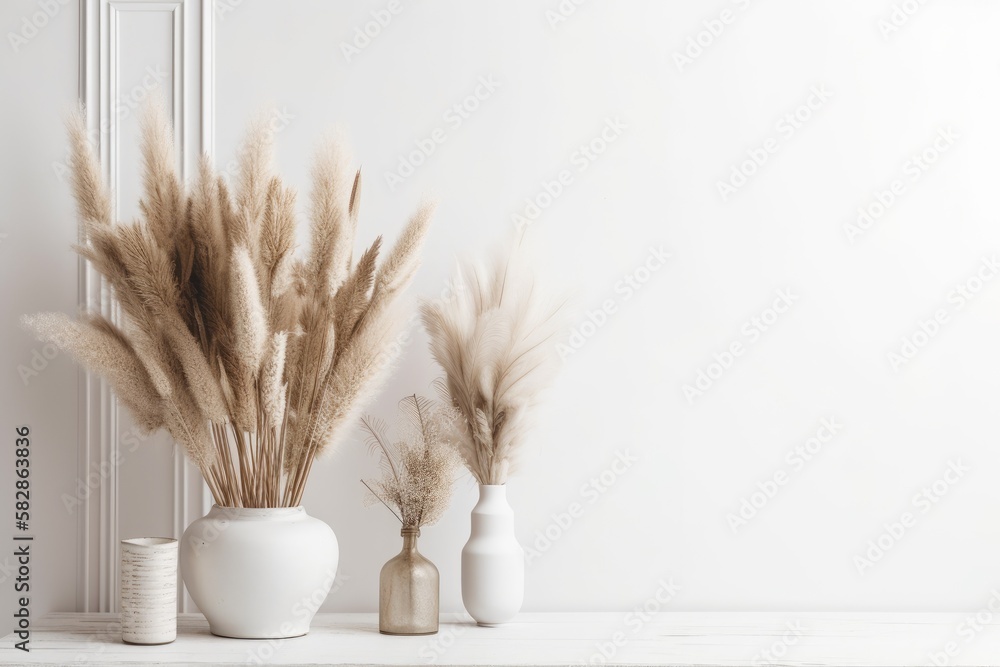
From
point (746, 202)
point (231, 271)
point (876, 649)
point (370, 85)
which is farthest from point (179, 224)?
point (876, 649)

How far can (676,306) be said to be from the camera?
1531mm

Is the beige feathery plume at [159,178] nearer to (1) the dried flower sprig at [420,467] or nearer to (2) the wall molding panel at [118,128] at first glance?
(2) the wall molding panel at [118,128]

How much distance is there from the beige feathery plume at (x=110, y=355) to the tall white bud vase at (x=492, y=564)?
50cm

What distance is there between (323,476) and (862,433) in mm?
957

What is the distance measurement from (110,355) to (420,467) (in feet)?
1.56

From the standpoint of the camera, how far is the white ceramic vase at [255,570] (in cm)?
123

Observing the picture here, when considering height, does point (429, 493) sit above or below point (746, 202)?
below

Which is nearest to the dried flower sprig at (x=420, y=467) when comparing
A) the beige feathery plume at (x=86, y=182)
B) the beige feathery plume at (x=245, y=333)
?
the beige feathery plume at (x=245, y=333)

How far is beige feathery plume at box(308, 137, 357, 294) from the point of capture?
1.22m

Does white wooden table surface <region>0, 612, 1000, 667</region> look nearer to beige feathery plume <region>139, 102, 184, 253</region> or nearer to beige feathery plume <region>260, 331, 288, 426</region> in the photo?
beige feathery plume <region>260, 331, 288, 426</region>

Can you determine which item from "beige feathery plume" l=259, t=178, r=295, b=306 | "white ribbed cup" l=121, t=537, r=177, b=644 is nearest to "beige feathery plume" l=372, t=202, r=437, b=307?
"beige feathery plume" l=259, t=178, r=295, b=306

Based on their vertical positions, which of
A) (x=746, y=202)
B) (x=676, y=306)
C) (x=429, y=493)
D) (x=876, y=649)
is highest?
(x=746, y=202)

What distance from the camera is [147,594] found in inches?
47.9

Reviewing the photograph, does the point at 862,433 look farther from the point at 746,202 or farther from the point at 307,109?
the point at 307,109
